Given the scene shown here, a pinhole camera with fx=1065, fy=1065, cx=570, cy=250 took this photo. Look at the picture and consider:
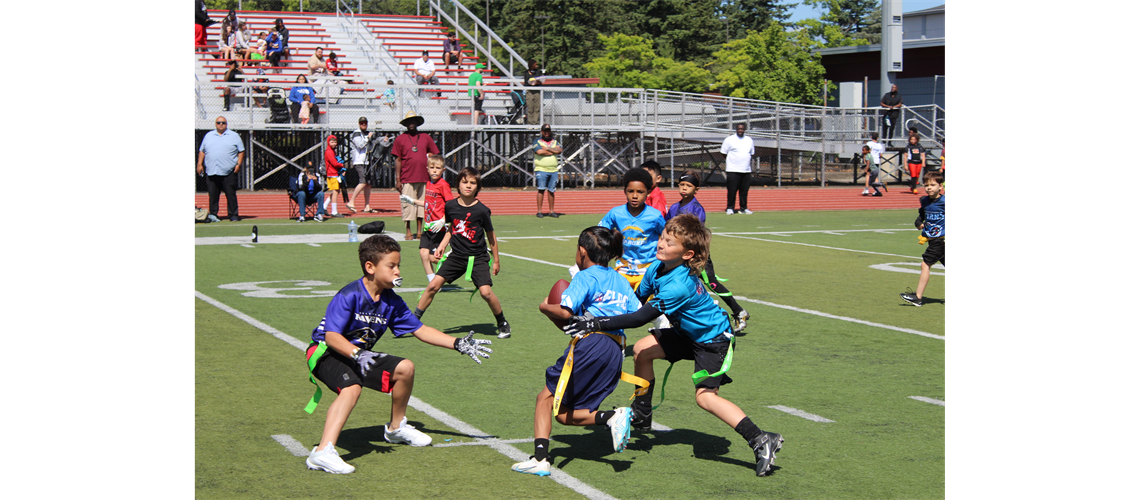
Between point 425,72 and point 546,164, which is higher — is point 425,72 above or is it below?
above

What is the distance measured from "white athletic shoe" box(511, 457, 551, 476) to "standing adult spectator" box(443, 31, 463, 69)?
32906 millimetres

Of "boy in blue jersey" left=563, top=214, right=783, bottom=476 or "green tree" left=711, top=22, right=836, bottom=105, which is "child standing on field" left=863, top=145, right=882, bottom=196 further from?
"boy in blue jersey" left=563, top=214, right=783, bottom=476

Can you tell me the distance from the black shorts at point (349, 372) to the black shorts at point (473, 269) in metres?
4.10

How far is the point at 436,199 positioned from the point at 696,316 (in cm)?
696

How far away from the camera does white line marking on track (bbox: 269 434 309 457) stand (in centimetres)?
620

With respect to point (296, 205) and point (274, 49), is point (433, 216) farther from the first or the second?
point (274, 49)

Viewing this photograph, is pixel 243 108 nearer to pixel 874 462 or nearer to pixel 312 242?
pixel 312 242

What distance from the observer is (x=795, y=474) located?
5.88 m

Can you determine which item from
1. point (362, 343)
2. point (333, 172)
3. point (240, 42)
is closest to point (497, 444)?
point (362, 343)

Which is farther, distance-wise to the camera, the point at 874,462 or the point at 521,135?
the point at 521,135

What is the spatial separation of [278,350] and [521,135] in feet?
82.7

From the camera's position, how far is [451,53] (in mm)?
38156
